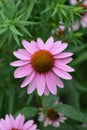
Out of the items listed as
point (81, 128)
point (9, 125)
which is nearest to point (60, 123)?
point (81, 128)

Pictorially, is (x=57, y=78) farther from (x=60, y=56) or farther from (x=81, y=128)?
(x=81, y=128)

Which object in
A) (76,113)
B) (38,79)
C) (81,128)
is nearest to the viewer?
(38,79)

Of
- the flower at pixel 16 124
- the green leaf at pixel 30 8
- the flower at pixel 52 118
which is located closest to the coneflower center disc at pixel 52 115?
the flower at pixel 52 118

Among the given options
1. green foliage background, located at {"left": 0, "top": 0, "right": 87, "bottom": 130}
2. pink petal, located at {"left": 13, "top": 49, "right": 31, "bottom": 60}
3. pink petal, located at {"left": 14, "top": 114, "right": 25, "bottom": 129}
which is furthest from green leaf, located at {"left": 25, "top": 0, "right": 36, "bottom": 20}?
pink petal, located at {"left": 14, "top": 114, "right": 25, "bottom": 129}

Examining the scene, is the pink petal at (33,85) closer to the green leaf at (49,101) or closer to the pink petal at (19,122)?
the pink petal at (19,122)

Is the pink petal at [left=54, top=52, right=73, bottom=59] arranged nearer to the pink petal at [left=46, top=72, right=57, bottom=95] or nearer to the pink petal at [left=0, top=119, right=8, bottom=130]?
the pink petal at [left=46, top=72, right=57, bottom=95]

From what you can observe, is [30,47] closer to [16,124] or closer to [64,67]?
[64,67]

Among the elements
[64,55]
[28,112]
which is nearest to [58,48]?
[64,55]
